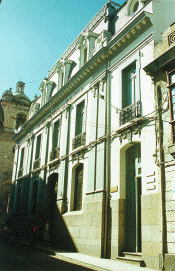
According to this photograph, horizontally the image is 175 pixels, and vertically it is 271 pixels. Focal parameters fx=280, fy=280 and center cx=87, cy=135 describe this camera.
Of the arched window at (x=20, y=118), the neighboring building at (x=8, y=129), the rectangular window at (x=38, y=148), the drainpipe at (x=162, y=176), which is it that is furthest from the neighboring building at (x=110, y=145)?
the arched window at (x=20, y=118)

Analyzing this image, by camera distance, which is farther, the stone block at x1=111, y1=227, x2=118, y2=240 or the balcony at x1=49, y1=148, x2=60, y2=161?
the balcony at x1=49, y1=148, x2=60, y2=161

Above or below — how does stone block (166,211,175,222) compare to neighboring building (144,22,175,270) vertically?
below

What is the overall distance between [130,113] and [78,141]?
198 inches

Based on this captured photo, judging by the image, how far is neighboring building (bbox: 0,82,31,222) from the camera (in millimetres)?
34844

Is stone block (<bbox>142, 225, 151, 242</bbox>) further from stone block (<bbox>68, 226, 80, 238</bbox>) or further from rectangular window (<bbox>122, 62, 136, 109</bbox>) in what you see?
rectangular window (<bbox>122, 62, 136, 109</bbox>)

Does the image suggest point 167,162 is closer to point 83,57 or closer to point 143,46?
point 143,46

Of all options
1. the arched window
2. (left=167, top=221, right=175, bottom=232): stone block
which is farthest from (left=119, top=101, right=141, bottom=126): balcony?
the arched window

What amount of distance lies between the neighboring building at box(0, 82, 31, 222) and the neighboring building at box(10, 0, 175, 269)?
16306 millimetres

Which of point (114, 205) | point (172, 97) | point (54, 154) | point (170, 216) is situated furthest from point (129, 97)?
point (54, 154)

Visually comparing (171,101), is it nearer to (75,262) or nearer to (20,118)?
(75,262)

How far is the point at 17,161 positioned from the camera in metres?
29.6

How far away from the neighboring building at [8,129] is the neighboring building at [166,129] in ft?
82.9

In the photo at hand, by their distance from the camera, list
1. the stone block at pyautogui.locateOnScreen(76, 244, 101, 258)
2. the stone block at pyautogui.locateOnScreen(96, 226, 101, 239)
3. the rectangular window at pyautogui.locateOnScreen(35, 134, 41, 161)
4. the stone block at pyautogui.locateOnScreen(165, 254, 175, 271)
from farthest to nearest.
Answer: the rectangular window at pyautogui.locateOnScreen(35, 134, 41, 161) → the stone block at pyautogui.locateOnScreen(96, 226, 101, 239) → the stone block at pyautogui.locateOnScreen(76, 244, 101, 258) → the stone block at pyautogui.locateOnScreen(165, 254, 175, 271)

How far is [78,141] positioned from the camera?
16484 millimetres
